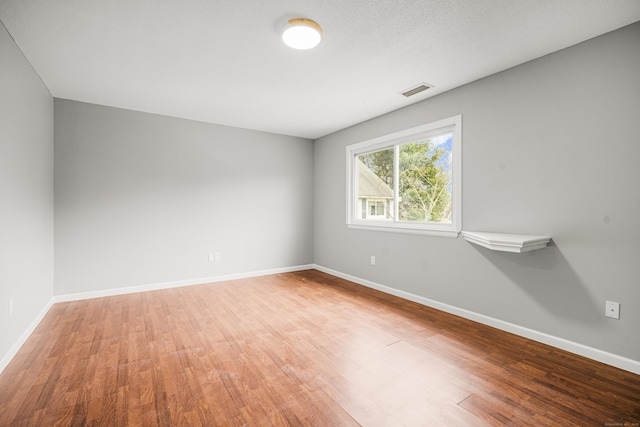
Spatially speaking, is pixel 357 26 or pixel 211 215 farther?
pixel 211 215

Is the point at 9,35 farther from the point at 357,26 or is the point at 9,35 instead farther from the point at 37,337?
the point at 357,26

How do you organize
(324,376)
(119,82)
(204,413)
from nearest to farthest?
1. (204,413)
2. (324,376)
3. (119,82)

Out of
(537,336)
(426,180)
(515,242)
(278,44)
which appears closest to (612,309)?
(537,336)

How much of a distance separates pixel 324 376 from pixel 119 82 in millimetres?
3511

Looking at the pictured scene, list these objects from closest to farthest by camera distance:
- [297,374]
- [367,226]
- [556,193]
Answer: [297,374] < [556,193] < [367,226]

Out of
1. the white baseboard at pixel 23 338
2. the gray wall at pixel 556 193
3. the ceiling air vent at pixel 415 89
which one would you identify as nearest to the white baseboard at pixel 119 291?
the white baseboard at pixel 23 338

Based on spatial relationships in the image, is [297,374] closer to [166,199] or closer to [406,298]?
[406,298]

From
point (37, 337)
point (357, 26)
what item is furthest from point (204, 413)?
point (357, 26)

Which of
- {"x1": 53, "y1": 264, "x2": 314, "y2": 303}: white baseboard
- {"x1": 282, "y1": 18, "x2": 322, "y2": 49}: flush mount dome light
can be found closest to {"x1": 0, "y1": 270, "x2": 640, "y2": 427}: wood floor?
{"x1": 53, "y1": 264, "x2": 314, "y2": 303}: white baseboard

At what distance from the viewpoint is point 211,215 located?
4543 millimetres

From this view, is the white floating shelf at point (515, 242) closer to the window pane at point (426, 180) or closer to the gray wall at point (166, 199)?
the window pane at point (426, 180)

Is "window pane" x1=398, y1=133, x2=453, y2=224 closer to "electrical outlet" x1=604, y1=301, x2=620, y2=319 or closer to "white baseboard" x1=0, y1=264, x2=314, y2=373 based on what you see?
"electrical outlet" x1=604, y1=301, x2=620, y2=319

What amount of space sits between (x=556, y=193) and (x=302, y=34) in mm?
2439

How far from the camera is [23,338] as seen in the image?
2.47 meters
